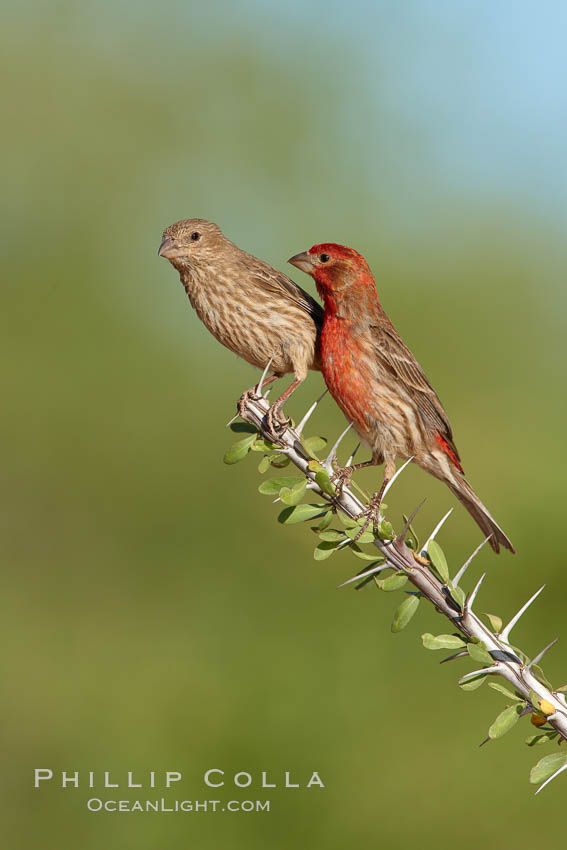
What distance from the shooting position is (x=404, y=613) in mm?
2262

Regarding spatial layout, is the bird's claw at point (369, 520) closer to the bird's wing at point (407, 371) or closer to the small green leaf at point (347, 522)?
the small green leaf at point (347, 522)

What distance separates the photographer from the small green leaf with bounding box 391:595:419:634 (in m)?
2.24

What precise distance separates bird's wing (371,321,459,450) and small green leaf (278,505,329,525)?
5.75ft

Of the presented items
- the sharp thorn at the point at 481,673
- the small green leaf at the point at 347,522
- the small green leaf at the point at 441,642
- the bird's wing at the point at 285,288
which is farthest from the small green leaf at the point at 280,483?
the bird's wing at the point at 285,288

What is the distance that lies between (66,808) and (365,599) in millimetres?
3407

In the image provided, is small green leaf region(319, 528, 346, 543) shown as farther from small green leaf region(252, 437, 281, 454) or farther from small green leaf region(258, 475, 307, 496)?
small green leaf region(252, 437, 281, 454)

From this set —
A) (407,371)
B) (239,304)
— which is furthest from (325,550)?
(239,304)

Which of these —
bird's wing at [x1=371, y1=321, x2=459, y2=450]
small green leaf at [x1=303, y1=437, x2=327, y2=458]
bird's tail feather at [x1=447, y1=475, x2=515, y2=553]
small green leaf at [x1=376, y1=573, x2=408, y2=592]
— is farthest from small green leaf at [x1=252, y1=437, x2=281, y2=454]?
bird's tail feather at [x1=447, y1=475, x2=515, y2=553]

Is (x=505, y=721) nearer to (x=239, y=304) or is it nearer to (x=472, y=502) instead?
(x=472, y=502)

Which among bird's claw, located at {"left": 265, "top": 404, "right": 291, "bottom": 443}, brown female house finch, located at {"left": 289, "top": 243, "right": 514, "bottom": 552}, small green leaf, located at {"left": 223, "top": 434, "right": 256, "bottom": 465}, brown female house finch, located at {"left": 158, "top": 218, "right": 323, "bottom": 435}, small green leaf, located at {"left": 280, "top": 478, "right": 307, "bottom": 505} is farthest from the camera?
brown female house finch, located at {"left": 158, "top": 218, "right": 323, "bottom": 435}

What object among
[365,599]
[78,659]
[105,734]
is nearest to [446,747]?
[365,599]

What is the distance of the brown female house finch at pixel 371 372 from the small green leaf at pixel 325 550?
1.64 metres

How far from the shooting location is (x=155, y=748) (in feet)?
27.6

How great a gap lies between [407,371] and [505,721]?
2268 millimetres
